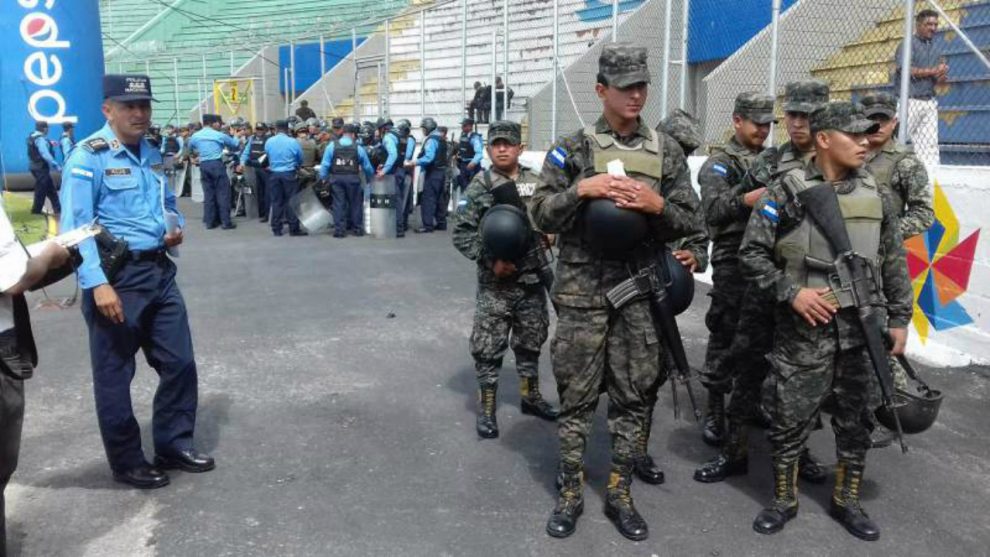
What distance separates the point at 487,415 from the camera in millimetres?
4656

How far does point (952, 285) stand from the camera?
5.80 m

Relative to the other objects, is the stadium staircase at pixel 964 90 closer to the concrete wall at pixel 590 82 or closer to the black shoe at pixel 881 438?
the black shoe at pixel 881 438

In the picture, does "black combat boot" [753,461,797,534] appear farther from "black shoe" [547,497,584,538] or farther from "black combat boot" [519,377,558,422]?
"black combat boot" [519,377,558,422]

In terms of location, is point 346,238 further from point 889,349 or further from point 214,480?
point 889,349

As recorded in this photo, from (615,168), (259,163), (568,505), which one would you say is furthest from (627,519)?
(259,163)

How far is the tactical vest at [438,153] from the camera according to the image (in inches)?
510

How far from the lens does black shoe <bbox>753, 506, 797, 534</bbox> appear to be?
345 centimetres

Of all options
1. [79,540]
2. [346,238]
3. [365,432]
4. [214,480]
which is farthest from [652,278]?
[346,238]

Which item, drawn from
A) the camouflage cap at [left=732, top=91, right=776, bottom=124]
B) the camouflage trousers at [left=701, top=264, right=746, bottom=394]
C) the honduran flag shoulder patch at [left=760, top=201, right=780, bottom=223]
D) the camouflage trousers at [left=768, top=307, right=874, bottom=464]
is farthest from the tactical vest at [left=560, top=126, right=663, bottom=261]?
the camouflage trousers at [left=701, top=264, right=746, bottom=394]

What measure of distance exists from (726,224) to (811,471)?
Answer: 137 cm

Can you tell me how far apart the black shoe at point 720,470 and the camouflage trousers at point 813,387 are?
537mm

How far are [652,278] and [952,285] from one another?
11.9ft

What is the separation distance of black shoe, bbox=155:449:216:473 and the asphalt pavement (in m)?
0.06

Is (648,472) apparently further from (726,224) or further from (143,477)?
(143,477)
